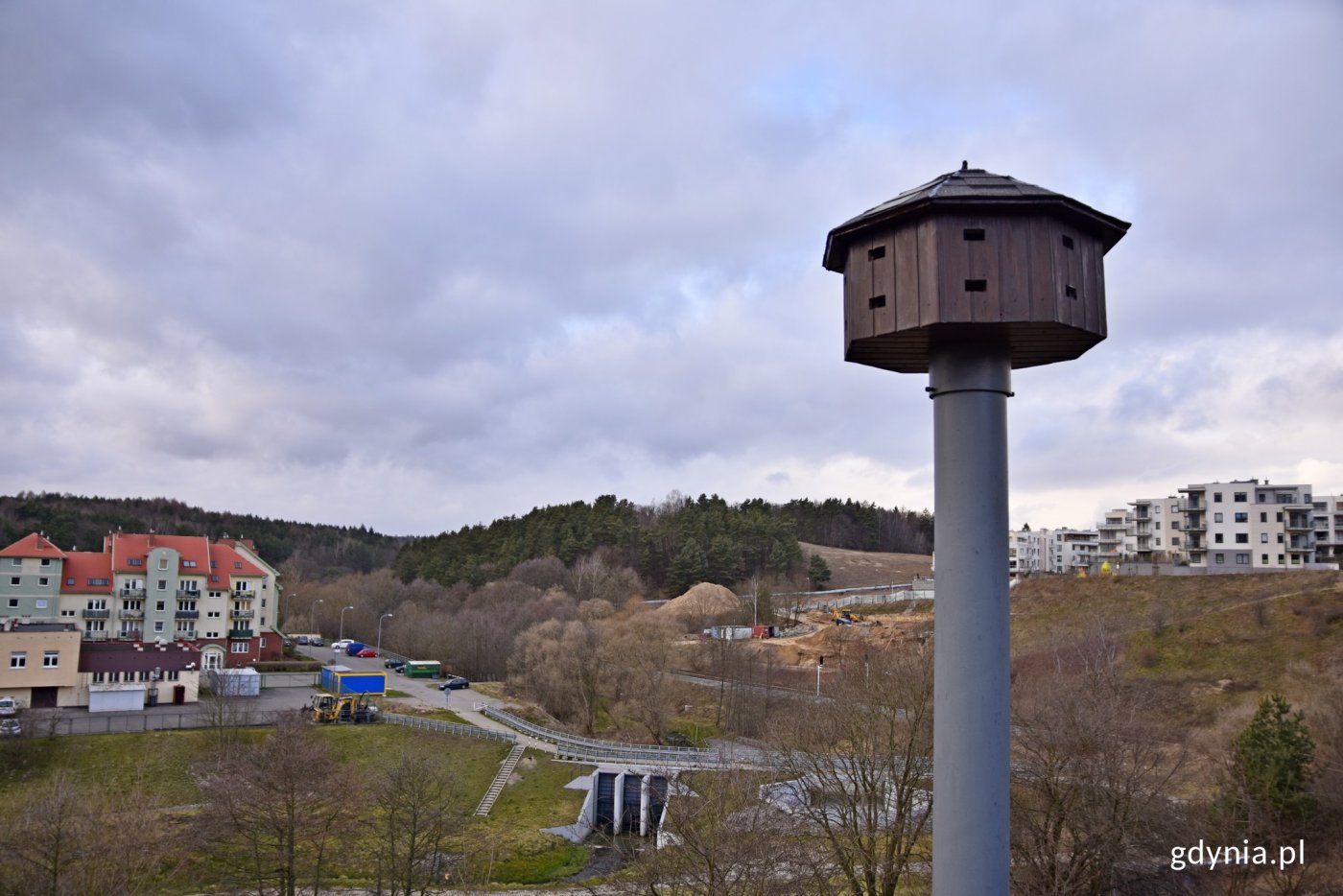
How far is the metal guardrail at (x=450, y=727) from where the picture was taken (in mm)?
36156

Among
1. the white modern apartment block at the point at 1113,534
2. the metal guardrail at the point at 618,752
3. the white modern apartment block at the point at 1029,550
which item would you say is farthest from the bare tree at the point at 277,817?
the white modern apartment block at the point at 1029,550

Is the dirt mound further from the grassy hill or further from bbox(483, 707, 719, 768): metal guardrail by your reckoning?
bbox(483, 707, 719, 768): metal guardrail

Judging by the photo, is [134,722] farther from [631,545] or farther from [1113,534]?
[1113,534]

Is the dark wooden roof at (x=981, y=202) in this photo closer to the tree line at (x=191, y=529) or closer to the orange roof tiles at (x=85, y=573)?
the orange roof tiles at (x=85, y=573)

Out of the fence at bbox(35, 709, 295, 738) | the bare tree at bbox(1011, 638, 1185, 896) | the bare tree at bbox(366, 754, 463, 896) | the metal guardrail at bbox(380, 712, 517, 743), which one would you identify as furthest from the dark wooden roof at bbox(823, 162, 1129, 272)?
the fence at bbox(35, 709, 295, 738)

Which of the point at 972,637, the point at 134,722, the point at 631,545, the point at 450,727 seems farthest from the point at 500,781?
the point at 631,545

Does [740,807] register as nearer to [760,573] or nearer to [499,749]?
[499,749]

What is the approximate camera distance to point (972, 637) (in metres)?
5.97

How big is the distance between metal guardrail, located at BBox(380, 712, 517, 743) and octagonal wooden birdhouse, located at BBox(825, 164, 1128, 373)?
3284cm

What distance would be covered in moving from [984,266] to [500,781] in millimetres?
30748

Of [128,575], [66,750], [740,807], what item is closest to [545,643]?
[66,750]

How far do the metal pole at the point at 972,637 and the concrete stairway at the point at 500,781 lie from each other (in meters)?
27.4

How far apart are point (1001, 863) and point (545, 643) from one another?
132 ft

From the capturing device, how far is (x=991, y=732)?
5.93 metres
